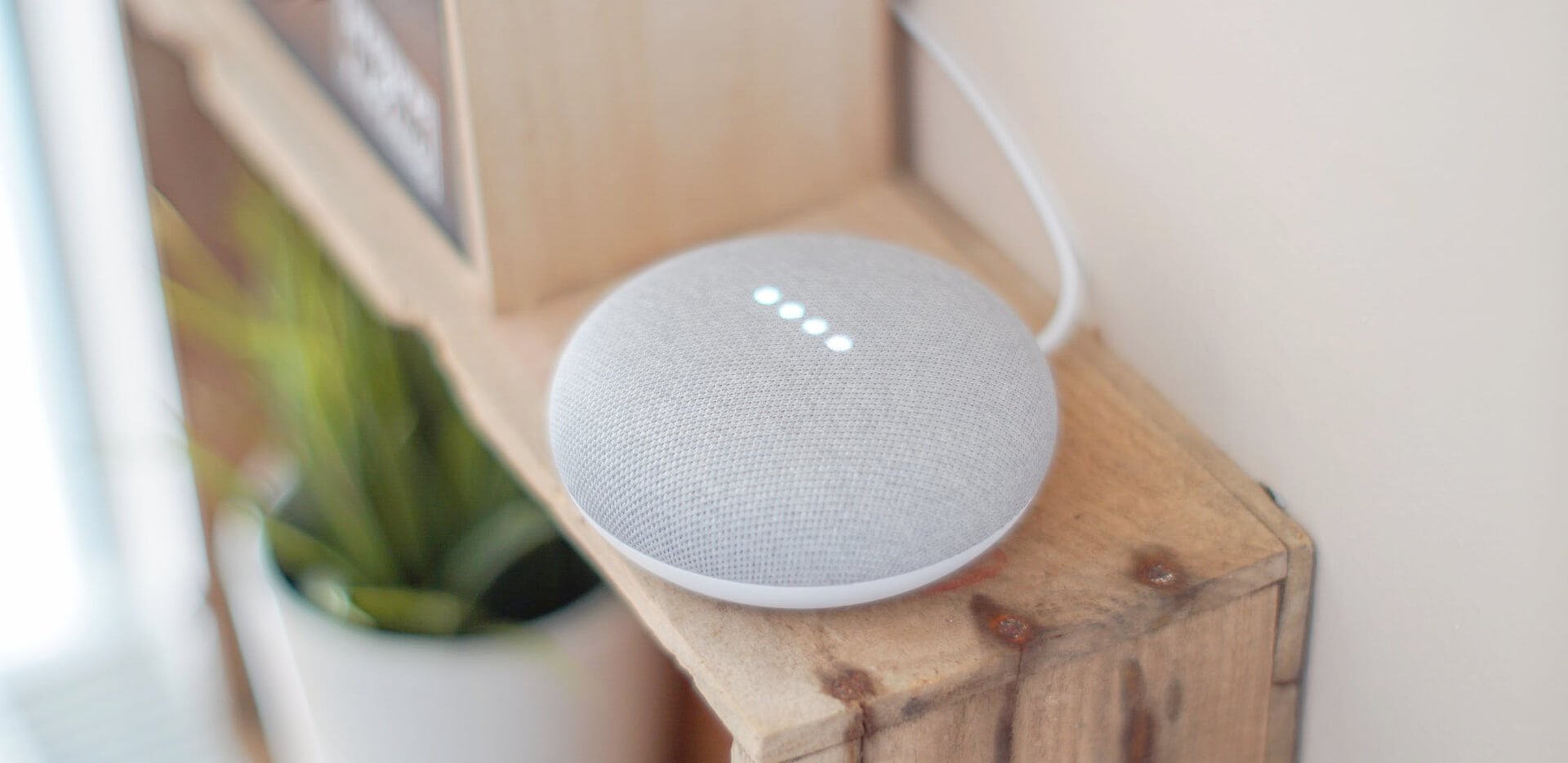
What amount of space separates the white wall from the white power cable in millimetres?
12

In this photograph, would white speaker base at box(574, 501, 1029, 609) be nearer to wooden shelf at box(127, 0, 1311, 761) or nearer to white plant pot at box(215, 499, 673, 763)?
wooden shelf at box(127, 0, 1311, 761)

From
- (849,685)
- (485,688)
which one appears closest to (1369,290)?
(849,685)

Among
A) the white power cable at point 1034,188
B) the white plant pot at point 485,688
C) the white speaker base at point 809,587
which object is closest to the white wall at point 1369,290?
the white power cable at point 1034,188

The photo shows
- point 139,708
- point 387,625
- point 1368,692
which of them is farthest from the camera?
point 139,708

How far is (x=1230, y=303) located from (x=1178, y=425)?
0.21 feet

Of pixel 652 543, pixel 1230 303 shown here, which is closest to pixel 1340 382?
pixel 1230 303

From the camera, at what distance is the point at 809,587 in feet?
1.59

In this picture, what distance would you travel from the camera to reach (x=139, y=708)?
1264 mm

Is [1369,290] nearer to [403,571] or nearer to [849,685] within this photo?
[849,685]

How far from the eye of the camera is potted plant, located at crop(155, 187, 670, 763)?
2.66 feet

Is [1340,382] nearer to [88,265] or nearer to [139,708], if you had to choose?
[88,265]

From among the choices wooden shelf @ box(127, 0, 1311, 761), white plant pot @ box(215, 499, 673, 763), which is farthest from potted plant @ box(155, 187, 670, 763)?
wooden shelf @ box(127, 0, 1311, 761)

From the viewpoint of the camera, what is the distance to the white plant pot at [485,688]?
0.80m

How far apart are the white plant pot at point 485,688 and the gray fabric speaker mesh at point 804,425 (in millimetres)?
303
